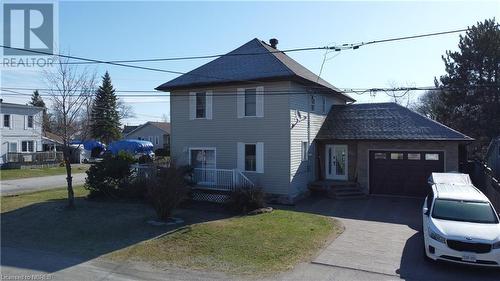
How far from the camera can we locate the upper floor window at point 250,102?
795 inches

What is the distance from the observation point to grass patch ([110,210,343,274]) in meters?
10.3

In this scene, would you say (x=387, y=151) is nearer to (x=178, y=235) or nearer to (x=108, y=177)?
(x=178, y=235)

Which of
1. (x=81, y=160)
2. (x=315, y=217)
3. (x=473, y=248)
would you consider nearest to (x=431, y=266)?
(x=473, y=248)

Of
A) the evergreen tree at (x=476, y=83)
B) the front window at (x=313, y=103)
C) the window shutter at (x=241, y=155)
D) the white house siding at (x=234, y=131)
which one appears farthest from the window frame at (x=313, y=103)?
the evergreen tree at (x=476, y=83)

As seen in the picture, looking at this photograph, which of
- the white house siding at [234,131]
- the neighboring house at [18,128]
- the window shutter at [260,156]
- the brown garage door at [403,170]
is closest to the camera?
the white house siding at [234,131]

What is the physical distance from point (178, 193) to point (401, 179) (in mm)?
12707

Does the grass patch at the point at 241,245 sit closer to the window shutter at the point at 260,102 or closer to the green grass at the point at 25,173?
the window shutter at the point at 260,102

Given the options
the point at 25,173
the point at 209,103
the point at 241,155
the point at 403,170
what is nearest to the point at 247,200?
the point at 241,155

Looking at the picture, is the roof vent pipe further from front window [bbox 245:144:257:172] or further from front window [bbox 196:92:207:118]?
front window [bbox 245:144:257:172]

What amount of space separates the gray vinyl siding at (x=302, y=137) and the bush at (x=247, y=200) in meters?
2.84

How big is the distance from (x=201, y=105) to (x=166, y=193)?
817cm

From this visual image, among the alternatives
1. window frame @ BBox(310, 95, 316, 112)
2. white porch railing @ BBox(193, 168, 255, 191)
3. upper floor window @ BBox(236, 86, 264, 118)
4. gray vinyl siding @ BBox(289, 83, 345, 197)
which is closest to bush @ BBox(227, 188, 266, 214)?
white porch railing @ BBox(193, 168, 255, 191)

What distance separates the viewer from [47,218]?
1596 cm

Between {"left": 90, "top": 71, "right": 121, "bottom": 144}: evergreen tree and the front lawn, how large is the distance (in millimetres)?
43985
